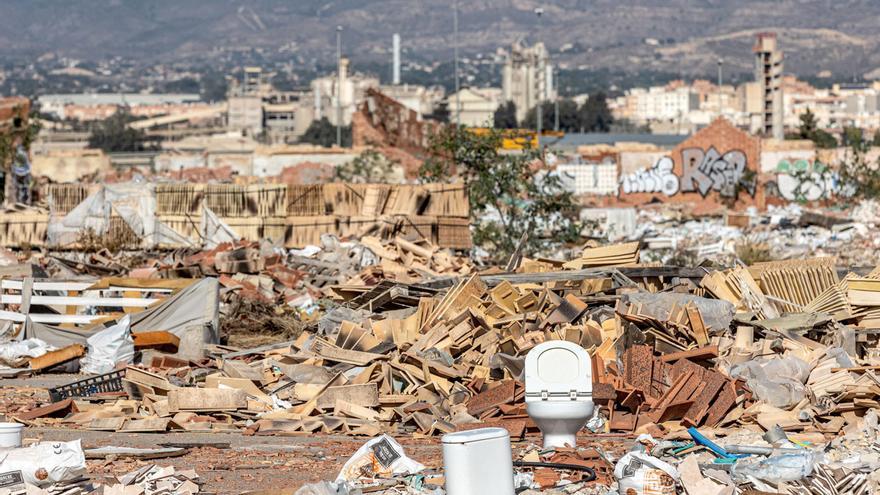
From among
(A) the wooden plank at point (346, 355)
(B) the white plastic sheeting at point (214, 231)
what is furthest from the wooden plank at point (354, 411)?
(B) the white plastic sheeting at point (214, 231)

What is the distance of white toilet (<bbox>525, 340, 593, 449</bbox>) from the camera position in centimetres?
1136

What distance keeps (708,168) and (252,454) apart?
41.0 m

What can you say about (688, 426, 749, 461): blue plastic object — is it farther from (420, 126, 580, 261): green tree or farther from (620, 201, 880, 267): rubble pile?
(420, 126, 580, 261): green tree

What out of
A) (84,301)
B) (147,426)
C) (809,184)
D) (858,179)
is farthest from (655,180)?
(147,426)

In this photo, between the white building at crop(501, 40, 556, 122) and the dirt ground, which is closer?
the dirt ground

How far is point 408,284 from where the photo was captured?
18531 millimetres

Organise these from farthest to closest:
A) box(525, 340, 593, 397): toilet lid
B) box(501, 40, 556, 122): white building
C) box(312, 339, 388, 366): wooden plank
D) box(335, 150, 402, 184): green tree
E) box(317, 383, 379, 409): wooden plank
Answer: box(501, 40, 556, 122): white building → box(335, 150, 402, 184): green tree → box(312, 339, 388, 366): wooden plank → box(317, 383, 379, 409): wooden plank → box(525, 340, 593, 397): toilet lid

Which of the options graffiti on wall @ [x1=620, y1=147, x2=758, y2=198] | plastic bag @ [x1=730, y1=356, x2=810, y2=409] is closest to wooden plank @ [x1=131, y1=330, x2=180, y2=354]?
plastic bag @ [x1=730, y1=356, x2=810, y2=409]

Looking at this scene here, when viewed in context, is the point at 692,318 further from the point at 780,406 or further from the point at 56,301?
the point at 56,301

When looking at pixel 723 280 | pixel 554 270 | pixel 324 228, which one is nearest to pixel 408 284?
pixel 554 270

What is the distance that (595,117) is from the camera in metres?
157

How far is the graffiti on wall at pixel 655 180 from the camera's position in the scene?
5169 cm

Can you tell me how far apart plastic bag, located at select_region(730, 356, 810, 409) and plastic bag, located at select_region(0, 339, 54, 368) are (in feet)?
28.7

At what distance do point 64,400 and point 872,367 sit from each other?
7.62 m
